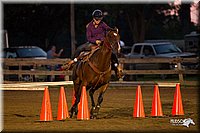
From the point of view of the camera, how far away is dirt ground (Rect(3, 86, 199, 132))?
41.9 feet

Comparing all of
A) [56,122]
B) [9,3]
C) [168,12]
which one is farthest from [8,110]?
[168,12]

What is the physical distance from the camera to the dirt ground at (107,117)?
503 inches

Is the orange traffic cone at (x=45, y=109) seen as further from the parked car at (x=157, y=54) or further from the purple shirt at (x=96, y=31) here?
the parked car at (x=157, y=54)

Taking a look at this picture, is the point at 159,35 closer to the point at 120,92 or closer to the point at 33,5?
the point at 33,5

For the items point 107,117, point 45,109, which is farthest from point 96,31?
point 45,109

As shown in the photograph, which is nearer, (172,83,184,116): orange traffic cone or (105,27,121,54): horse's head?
(105,27,121,54): horse's head

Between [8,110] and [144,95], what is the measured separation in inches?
271

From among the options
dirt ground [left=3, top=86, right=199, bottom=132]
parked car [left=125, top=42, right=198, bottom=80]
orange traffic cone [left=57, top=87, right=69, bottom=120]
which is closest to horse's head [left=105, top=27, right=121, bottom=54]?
orange traffic cone [left=57, top=87, right=69, bottom=120]

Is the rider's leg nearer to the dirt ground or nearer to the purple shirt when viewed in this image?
the purple shirt

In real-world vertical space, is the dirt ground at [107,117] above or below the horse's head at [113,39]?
below

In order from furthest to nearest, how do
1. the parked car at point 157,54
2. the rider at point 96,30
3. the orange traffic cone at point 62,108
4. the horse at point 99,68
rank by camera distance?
the parked car at point 157,54
the rider at point 96,30
the horse at point 99,68
the orange traffic cone at point 62,108

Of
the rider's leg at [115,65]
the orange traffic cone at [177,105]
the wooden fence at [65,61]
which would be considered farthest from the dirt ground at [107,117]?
the wooden fence at [65,61]

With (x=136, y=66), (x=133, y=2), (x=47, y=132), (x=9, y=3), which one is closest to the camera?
(x=47, y=132)

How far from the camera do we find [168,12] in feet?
191
